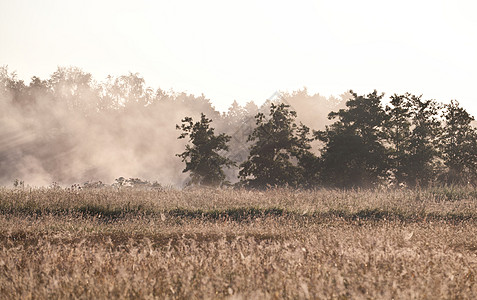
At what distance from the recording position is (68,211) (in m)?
12.8

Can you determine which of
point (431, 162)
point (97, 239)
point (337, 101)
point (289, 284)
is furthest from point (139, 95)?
point (289, 284)

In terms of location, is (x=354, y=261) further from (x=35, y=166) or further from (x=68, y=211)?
(x=35, y=166)

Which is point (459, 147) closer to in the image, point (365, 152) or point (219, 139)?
point (365, 152)

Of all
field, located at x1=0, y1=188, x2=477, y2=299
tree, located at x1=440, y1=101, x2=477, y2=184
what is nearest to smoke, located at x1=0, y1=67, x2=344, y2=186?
tree, located at x1=440, y1=101, x2=477, y2=184

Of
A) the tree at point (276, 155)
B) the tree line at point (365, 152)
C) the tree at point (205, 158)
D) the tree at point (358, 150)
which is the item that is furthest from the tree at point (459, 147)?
the tree at point (205, 158)

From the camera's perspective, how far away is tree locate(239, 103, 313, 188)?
855 inches

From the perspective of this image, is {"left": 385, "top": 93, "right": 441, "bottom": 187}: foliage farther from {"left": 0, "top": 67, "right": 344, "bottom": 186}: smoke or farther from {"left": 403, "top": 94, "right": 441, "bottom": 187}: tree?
{"left": 0, "top": 67, "right": 344, "bottom": 186}: smoke

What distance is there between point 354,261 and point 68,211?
33.5 feet

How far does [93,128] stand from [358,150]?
41.6m

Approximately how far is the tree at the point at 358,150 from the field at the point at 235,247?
14.7 feet

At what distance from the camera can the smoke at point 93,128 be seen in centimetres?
4669

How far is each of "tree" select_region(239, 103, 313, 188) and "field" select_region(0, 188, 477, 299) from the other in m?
4.96

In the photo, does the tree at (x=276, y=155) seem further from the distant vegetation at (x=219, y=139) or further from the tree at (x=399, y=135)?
the tree at (x=399, y=135)

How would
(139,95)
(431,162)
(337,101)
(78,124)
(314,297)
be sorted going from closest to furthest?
1. (314,297)
2. (431,162)
3. (78,124)
4. (139,95)
5. (337,101)
